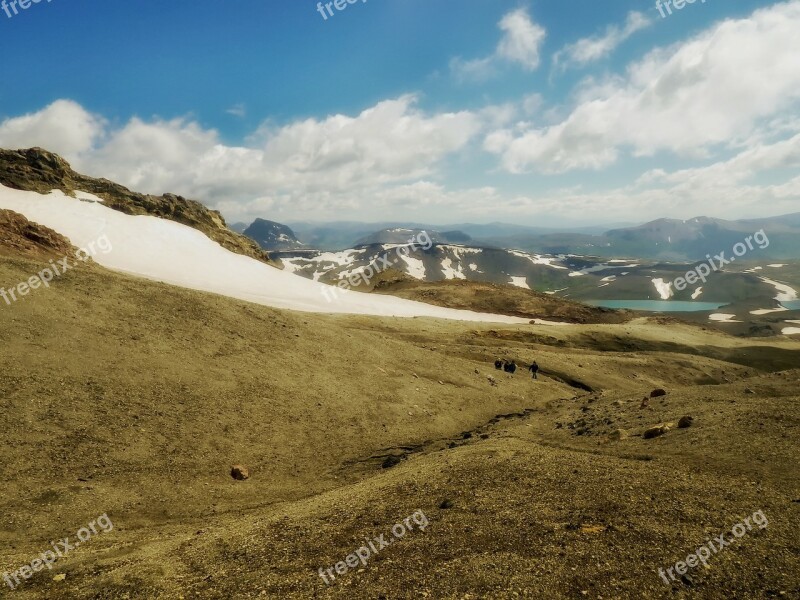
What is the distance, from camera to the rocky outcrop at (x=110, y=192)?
66.9 meters

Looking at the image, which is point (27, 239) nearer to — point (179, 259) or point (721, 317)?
point (179, 259)

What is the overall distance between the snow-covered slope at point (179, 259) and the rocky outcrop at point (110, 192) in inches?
91.0

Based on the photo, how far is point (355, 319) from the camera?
5084 cm

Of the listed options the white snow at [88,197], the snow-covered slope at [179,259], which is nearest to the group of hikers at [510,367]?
the snow-covered slope at [179,259]

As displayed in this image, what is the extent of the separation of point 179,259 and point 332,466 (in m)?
59.4

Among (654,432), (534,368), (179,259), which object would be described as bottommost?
(534,368)

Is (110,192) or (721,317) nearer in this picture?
(110,192)

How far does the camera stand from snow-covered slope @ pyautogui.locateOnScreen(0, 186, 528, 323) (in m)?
59.1

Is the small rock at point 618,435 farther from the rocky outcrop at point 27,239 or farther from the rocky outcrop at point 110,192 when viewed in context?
the rocky outcrop at point 110,192

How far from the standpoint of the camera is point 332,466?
63.9 feet

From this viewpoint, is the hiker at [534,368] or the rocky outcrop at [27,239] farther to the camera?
the rocky outcrop at [27,239]

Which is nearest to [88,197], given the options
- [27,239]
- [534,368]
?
[27,239]

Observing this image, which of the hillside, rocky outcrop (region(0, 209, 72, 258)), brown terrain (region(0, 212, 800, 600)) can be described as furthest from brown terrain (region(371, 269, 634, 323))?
brown terrain (region(0, 212, 800, 600))

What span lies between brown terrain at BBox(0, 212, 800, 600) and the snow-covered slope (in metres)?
28.8
